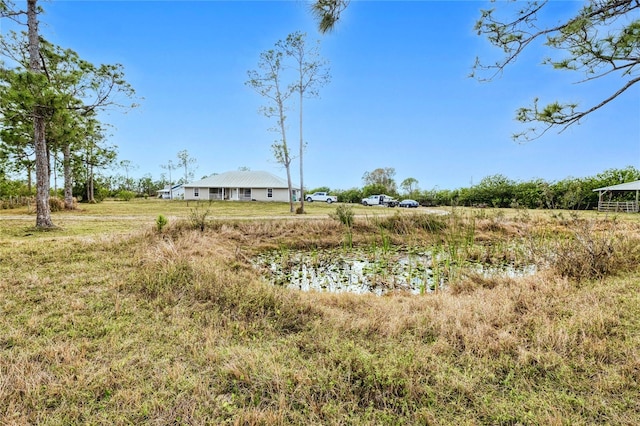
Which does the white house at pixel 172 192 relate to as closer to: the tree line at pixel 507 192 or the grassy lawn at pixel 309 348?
the tree line at pixel 507 192

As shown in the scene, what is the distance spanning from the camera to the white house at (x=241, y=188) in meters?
35.7

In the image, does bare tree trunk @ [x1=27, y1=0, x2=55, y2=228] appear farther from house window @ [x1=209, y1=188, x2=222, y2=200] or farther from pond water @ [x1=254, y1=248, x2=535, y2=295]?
house window @ [x1=209, y1=188, x2=222, y2=200]

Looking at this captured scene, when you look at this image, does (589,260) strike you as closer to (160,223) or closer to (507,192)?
(160,223)

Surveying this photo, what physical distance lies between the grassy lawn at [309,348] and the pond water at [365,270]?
92 cm

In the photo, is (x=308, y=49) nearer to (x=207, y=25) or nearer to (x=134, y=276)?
(x=207, y=25)

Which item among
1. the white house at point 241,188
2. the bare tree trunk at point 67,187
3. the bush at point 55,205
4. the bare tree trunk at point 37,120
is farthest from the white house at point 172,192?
the bare tree trunk at point 37,120

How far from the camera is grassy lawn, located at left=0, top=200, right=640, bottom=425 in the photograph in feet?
6.63

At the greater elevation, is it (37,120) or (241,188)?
(37,120)

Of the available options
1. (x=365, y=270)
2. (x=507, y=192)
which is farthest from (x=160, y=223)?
(x=507, y=192)

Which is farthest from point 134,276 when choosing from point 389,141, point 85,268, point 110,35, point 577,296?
point 389,141

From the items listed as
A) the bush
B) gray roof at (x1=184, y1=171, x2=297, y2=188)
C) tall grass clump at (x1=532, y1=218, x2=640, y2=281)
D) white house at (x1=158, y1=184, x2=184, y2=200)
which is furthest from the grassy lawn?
white house at (x1=158, y1=184, x2=184, y2=200)

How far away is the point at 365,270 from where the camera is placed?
6387 millimetres

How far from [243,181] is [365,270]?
32.7m

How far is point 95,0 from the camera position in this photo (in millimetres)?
8523
